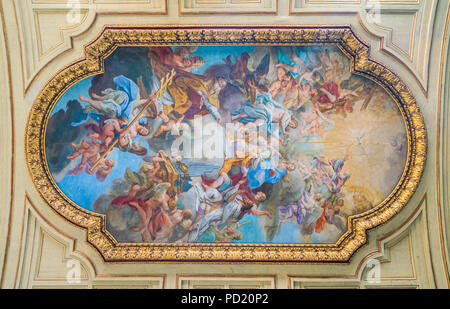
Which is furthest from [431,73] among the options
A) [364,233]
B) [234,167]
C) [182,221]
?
[182,221]

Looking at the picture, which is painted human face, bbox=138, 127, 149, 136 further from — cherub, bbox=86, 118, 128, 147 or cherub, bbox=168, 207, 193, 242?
cherub, bbox=168, 207, 193, 242

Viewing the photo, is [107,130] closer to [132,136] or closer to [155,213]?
[132,136]

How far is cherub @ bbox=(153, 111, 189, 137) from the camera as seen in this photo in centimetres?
791

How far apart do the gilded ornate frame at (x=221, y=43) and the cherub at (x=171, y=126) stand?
159cm

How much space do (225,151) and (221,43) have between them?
7.47 feet

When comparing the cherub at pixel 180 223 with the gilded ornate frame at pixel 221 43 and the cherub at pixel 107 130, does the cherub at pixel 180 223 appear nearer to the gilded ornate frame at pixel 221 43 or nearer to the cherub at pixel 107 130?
the gilded ornate frame at pixel 221 43

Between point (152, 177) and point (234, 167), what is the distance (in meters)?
1.80

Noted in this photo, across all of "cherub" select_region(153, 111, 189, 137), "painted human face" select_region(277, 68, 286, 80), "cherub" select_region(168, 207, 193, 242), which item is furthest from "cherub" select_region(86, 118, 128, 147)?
"painted human face" select_region(277, 68, 286, 80)

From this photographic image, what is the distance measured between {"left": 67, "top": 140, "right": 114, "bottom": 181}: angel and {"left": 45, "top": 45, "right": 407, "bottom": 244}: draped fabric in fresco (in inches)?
0.9

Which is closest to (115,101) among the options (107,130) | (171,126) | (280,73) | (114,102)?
(114,102)

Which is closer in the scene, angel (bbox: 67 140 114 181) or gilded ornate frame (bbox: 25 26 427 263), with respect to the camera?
gilded ornate frame (bbox: 25 26 427 263)

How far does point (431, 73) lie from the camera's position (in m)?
7.59

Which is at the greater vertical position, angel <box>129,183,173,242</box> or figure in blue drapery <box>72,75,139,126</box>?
figure in blue drapery <box>72,75,139,126</box>

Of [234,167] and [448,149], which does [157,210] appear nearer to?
[234,167]
